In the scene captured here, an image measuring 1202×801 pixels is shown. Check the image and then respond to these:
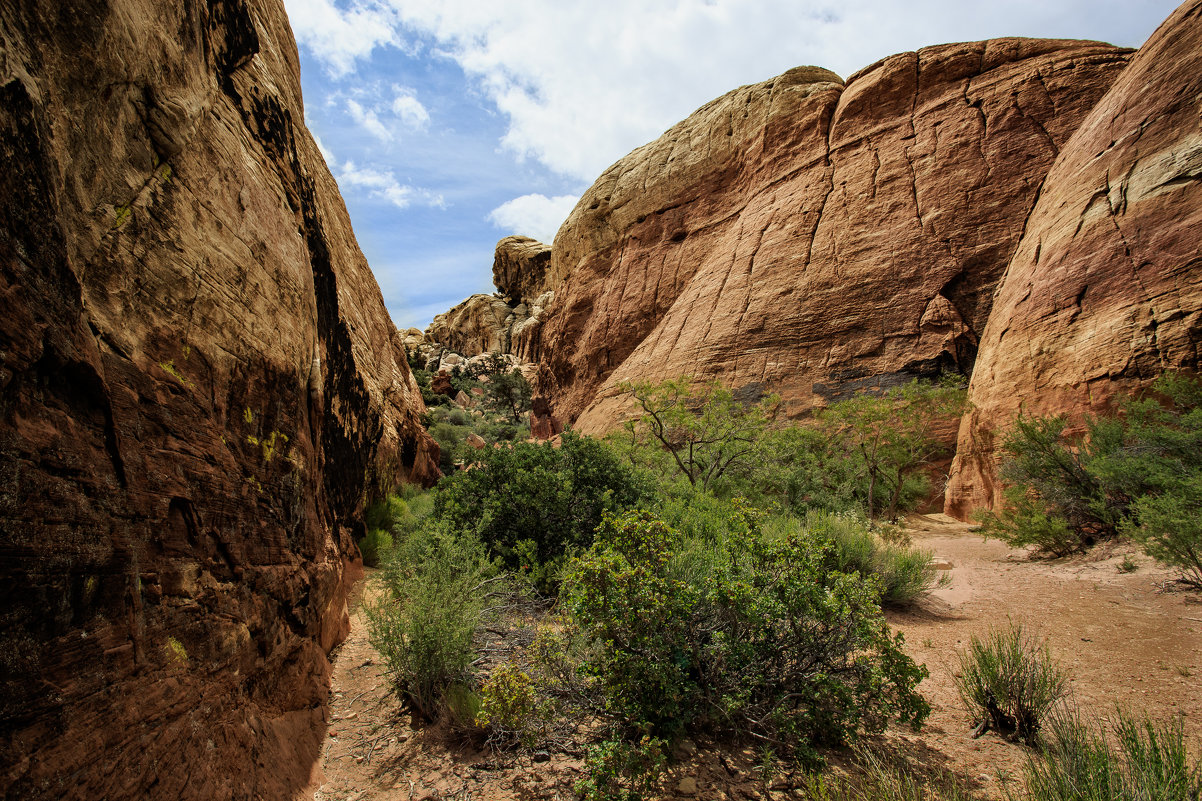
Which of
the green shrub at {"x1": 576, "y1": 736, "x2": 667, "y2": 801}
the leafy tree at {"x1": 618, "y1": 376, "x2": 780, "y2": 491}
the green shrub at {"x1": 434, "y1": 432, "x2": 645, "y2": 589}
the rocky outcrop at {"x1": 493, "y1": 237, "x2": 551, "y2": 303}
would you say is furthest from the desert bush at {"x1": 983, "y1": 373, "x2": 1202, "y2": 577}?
the rocky outcrop at {"x1": 493, "y1": 237, "x2": 551, "y2": 303}

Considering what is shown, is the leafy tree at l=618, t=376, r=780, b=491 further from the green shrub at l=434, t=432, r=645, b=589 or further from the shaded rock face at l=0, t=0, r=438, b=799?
the shaded rock face at l=0, t=0, r=438, b=799

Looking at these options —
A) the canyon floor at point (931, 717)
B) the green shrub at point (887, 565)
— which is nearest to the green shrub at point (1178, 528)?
the canyon floor at point (931, 717)

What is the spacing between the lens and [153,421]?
87.0 inches

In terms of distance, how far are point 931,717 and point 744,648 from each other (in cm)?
154

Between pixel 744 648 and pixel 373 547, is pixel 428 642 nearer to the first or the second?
pixel 744 648

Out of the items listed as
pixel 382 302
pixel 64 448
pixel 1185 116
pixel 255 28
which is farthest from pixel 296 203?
pixel 1185 116

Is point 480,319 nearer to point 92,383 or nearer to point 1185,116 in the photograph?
point 1185,116

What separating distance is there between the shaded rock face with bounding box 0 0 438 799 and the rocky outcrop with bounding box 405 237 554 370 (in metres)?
38.6

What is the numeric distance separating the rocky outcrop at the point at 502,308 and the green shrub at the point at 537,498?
116 ft

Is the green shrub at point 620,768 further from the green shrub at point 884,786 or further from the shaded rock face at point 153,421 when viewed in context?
the shaded rock face at point 153,421


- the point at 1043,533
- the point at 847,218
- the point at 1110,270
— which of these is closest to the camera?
the point at 1043,533

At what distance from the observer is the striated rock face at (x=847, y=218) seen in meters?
16.7

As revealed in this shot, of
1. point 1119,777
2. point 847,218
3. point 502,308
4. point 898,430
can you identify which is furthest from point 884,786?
point 502,308

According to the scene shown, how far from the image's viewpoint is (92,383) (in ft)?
5.95
